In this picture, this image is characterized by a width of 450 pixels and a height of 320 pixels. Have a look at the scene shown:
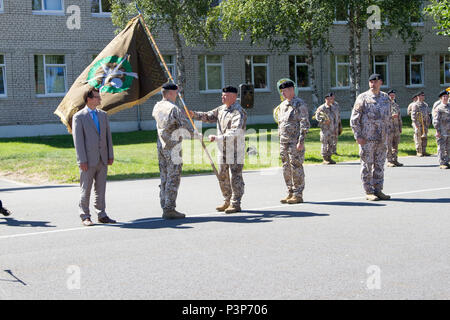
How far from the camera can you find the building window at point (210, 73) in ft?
111

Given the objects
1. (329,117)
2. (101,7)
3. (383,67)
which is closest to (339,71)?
(383,67)

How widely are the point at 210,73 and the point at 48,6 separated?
368 inches

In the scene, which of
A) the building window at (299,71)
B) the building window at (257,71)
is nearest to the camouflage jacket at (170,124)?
the building window at (257,71)

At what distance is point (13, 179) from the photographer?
16109 millimetres

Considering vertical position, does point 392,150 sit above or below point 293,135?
below

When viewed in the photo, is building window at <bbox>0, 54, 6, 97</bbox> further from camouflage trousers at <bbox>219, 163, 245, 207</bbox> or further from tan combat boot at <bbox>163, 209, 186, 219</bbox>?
tan combat boot at <bbox>163, 209, 186, 219</bbox>

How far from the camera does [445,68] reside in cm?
4153

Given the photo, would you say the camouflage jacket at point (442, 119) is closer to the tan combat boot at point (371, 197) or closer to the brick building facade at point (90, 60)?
the tan combat boot at point (371, 197)

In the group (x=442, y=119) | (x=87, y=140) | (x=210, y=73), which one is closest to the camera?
(x=87, y=140)

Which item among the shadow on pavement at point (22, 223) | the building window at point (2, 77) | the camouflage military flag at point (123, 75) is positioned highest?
the building window at point (2, 77)

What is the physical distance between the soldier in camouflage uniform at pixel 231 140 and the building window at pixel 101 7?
22.9 metres

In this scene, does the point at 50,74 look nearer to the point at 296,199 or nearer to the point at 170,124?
the point at 296,199

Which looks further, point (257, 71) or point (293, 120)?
point (257, 71)
